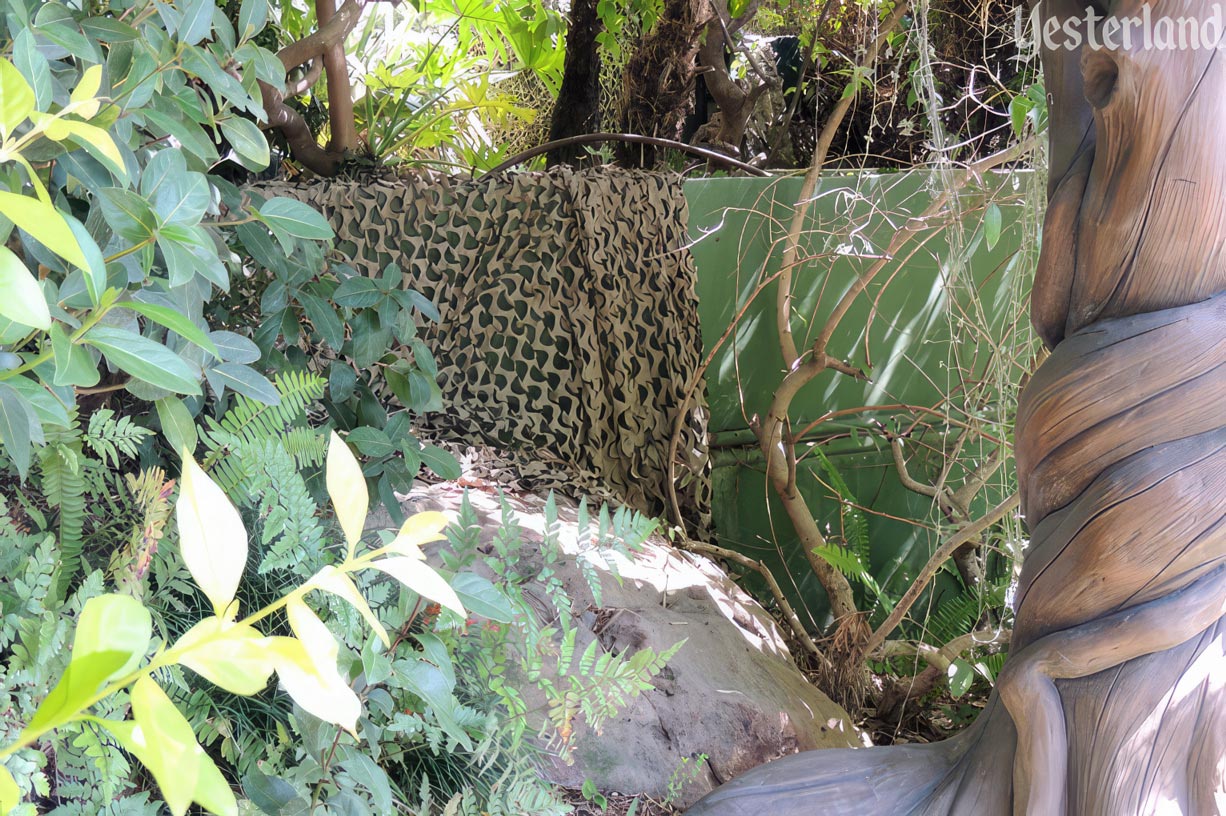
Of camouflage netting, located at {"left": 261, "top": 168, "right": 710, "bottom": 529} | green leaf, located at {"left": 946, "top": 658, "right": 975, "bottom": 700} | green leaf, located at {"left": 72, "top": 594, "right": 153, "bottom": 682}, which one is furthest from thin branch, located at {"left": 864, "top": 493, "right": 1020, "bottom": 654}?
green leaf, located at {"left": 72, "top": 594, "right": 153, "bottom": 682}

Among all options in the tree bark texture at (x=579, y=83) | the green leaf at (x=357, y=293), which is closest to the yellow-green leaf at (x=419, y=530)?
the green leaf at (x=357, y=293)

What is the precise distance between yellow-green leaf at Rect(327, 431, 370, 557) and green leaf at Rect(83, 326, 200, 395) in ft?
1.05

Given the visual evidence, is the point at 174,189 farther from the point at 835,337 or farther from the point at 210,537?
the point at 835,337

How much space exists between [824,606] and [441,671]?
276 centimetres

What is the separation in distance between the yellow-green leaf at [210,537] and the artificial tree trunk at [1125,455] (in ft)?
3.31

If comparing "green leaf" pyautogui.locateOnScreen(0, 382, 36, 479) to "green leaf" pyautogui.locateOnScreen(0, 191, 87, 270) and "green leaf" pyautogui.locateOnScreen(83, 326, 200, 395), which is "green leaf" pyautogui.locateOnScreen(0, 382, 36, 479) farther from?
"green leaf" pyautogui.locateOnScreen(0, 191, 87, 270)

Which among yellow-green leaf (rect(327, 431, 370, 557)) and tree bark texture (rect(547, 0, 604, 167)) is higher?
tree bark texture (rect(547, 0, 604, 167))

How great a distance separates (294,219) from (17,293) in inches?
40.6

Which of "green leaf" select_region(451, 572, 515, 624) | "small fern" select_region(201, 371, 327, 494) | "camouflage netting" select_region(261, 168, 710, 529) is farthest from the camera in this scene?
"camouflage netting" select_region(261, 168, 710, 529)

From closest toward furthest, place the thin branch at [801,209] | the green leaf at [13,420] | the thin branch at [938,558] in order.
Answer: the green leaf at [13,420], the thin branch at [938,558], the thin branch at [801,209]

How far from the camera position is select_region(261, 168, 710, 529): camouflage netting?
3193 millimetres

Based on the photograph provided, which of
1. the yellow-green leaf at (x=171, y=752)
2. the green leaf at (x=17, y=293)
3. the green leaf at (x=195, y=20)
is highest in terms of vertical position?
the green leaf at (x=195, y=20)

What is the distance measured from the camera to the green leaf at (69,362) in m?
0.70

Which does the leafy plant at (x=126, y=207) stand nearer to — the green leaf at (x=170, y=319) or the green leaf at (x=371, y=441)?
the green leaf at (x=170, y=319)
